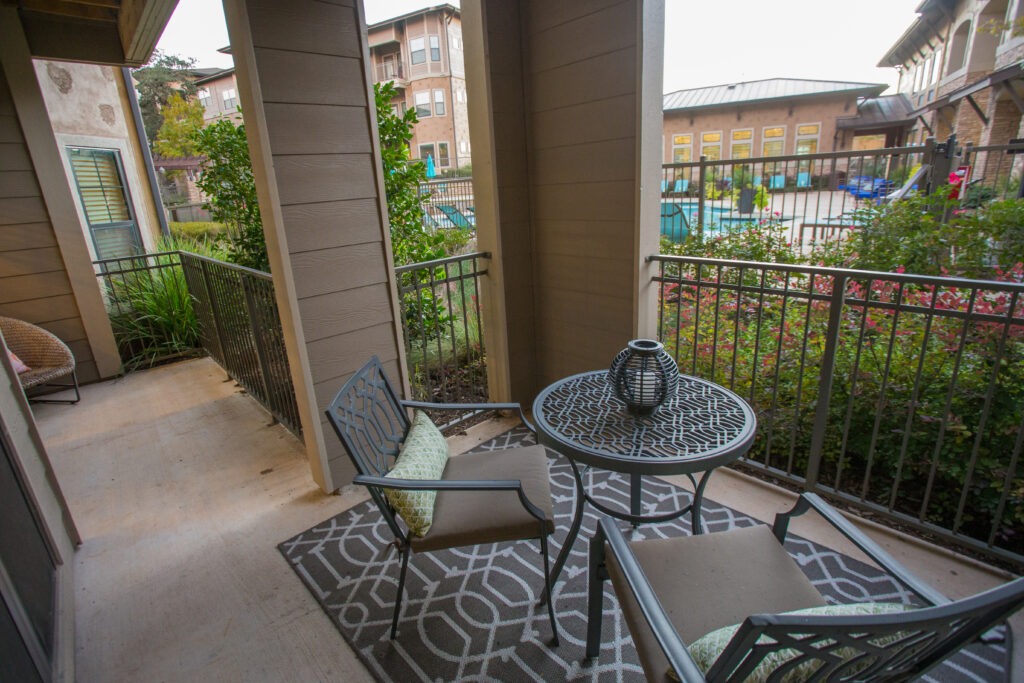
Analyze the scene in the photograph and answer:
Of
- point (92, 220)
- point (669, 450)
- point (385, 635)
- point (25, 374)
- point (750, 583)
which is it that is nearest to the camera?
point (750, 583)

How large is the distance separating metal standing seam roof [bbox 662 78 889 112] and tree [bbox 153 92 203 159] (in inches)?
→ 718

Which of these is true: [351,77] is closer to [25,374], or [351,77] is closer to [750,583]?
[750,583]

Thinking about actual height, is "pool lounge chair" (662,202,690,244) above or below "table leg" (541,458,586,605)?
above

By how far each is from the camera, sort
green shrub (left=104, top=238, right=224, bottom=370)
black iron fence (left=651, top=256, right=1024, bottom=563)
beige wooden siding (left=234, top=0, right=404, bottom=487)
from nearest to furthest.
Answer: black iron fence (left=651, top=256, right=1024, bottom=563), beige wooden siding (left=234, top=0, right=404, bottom=487), green shrub (left=104, top=238, right=224, bottom=370)

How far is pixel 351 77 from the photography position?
6.84ft

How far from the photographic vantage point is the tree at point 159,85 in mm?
20969

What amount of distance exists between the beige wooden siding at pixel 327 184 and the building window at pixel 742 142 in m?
20.0

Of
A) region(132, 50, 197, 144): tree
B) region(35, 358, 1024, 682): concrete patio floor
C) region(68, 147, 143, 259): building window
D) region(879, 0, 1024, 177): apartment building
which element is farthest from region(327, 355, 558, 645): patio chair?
region(132, 50, 197, 144): tree

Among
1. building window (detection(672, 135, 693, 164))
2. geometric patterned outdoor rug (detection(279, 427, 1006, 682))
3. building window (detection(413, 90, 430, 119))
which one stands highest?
building window (detection(413, 90, 430, 119))

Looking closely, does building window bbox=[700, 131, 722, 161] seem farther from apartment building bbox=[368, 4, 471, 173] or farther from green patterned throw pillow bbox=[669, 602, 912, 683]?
green patterned throw pillow bbox=[669, 602, 912, 683]

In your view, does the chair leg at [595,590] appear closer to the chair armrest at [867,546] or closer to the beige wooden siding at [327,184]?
the chair armrest at [867,546]

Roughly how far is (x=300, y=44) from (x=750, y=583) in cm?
237

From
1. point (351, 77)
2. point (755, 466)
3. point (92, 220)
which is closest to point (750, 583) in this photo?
point (755, 466)

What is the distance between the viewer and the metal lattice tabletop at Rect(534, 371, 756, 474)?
135cm
